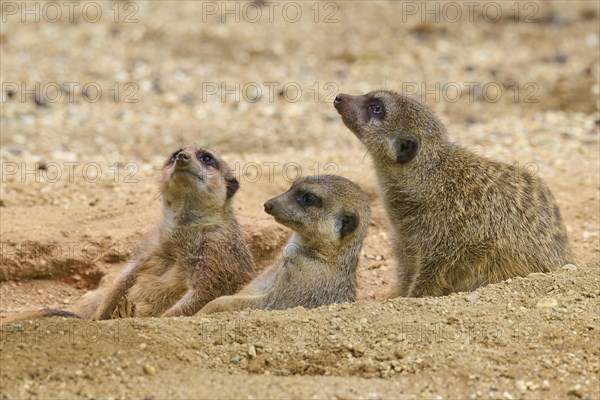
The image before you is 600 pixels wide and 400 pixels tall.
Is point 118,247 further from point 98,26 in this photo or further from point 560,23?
point 560,23

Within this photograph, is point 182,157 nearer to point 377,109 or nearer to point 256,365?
point 377,109

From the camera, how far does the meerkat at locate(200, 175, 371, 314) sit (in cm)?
498

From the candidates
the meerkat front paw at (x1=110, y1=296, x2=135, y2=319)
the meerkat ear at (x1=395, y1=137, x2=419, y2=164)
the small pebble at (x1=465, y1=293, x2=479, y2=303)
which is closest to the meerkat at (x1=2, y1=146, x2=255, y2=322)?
the meerkat front paw at (x1=110, y1=296, x2=135, y2=319)

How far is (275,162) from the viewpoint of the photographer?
7.73 metres

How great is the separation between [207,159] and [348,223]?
1.01m

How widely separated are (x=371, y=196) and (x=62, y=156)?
2831 mm

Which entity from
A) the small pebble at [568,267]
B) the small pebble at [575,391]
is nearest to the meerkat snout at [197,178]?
the small pebble at [568,267]

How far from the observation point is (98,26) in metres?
12.3

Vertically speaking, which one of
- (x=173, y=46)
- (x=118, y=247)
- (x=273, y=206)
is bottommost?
(x=118, y=247)

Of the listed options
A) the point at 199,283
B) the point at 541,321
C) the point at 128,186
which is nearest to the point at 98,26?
the point at 128,186

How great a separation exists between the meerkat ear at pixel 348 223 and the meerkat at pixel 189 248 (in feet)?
2.43

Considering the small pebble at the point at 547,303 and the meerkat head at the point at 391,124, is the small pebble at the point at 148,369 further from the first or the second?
the meerkat head at the point at 391,124

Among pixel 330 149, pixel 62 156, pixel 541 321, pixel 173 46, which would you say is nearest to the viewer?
pixel 541 321

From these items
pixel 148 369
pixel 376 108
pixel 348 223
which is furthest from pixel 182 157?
pixel 148 369
